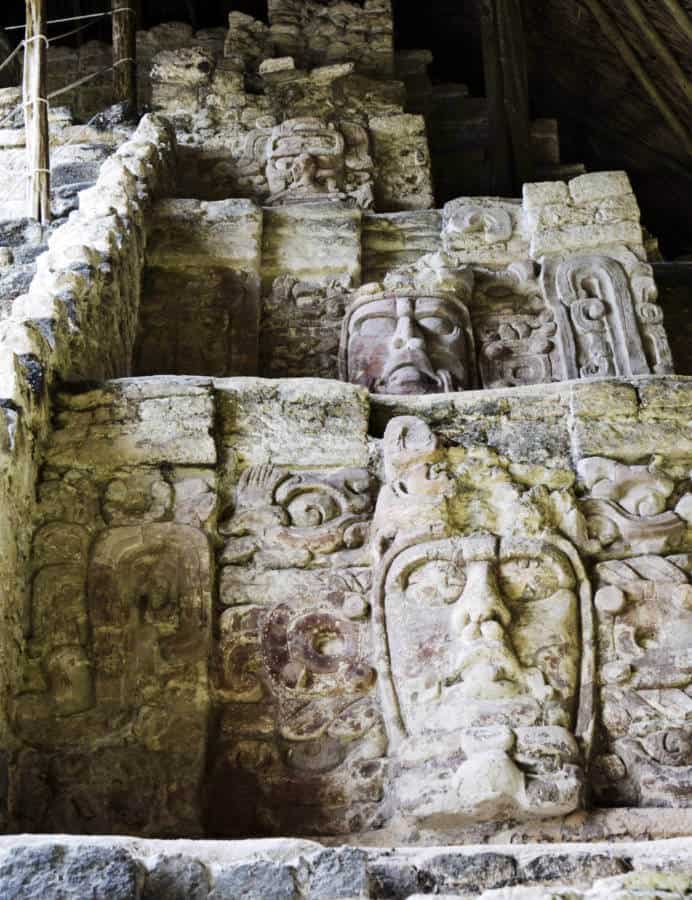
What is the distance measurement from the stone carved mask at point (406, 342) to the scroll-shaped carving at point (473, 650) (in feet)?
4.13

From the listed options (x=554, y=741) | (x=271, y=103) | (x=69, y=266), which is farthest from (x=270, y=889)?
(x=271, y=103)

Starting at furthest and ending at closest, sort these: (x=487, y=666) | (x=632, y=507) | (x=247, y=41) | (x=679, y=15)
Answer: (x=247, y=41) → (x=679, y=15) → (x=632, y=507) → (x=487, y=666)

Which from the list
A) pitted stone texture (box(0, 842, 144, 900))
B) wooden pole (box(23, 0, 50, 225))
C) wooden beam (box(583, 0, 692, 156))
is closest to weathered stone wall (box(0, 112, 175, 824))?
wooden pole (box(23, 0, 50, 225))

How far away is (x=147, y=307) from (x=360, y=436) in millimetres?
2012

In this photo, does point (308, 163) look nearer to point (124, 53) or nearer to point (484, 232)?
point (484, 232)

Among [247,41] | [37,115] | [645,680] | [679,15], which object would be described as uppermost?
[247,41]

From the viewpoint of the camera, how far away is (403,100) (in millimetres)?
7676

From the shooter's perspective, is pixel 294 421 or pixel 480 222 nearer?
pixel 294 421

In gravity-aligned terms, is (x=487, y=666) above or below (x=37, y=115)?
below

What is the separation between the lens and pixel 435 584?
3.88m

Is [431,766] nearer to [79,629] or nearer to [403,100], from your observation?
[79,629]

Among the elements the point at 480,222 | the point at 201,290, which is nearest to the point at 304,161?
the point at 480,222

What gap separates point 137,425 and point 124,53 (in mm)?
4839

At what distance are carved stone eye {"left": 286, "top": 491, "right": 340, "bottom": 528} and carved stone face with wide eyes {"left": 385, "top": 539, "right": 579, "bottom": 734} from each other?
0.36 meters
